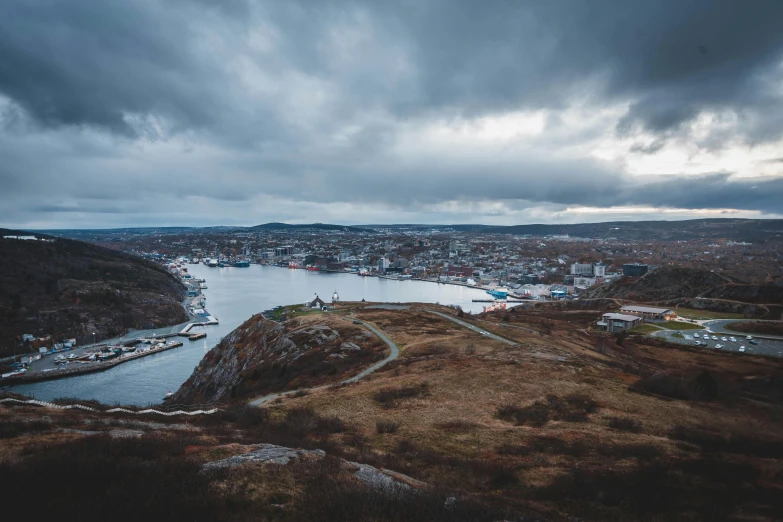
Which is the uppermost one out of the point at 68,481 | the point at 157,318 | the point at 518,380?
the point at 68,481

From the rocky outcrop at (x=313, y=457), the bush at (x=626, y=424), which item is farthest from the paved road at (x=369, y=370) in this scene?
the bush at (x=626, y=424)

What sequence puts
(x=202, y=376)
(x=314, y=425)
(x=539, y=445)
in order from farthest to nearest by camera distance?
(x=202, y=376) → (x=314, y=425) → (x=539, y=445)

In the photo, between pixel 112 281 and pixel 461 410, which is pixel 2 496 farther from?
pixel 112 281

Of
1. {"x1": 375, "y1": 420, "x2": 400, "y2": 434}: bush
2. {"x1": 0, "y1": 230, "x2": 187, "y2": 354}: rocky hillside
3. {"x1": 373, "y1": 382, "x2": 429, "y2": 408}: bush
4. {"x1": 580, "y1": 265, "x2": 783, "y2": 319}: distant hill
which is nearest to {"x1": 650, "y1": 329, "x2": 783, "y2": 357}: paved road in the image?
{"x1": 580, "y1": 265, "x2": 783, "y2": 319}: distant hill

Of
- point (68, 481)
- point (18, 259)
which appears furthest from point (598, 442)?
point (18, 259)

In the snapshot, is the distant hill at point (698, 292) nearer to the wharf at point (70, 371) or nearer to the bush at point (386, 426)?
the bush at point (386, 426)

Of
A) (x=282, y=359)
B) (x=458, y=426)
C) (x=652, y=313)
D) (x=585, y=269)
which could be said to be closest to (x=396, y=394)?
(x=458, y=426)
